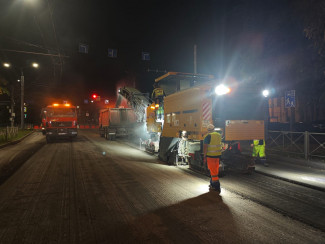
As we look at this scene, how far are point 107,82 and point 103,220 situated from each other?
4373cm

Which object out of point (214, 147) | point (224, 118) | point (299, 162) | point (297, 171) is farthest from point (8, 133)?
point (297, 171)

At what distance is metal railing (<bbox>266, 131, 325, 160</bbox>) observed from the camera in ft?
37.7

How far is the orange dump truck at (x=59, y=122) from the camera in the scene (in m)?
20.1

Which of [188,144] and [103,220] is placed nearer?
[103,220]

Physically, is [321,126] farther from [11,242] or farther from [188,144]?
[11,242]

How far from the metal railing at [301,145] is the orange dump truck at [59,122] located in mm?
14662

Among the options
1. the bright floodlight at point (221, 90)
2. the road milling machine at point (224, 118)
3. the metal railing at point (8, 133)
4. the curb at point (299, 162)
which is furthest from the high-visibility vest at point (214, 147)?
the metal railing at point (8, 133)

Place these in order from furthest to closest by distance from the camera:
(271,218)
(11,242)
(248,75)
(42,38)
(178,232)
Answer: (42,38), (248,75), (271,218), (178,232), (11,242)

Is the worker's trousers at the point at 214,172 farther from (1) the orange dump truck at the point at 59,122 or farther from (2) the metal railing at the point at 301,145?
(1) the orange dump truck at the point at 59,122

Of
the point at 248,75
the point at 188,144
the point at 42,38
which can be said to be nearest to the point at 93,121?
the point at 42,38

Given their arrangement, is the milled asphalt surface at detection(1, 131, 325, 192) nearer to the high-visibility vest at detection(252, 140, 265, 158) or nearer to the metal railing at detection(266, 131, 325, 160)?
the high-visibility vest at detection(252, 140, 265, 158)

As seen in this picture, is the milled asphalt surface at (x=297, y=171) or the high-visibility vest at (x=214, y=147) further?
the milled asphalt surface at (x=297, y=171)

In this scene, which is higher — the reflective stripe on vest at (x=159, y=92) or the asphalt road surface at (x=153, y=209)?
the reflective stripe on vest at (x=159, y=92)

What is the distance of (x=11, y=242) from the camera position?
3785 mm
